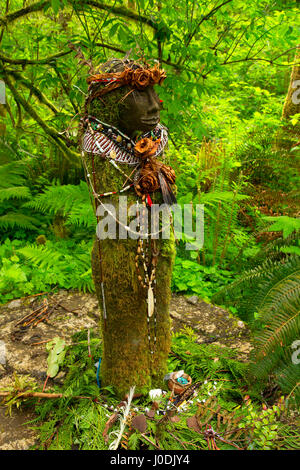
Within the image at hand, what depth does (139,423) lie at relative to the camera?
1.81 m

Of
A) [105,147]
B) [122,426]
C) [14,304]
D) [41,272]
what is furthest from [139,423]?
[41,272]

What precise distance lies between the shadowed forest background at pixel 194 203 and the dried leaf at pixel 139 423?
1cm

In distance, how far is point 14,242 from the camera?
4.33 m

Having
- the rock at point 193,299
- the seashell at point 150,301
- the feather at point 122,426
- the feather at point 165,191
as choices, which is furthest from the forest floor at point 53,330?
the feather at point 165,191

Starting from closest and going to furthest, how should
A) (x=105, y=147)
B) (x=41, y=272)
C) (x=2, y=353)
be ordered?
(x=105, y=147), (x=2, y=353), (x=41, y=272)

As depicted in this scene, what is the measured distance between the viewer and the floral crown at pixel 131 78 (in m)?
1.51

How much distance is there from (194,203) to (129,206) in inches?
95.4

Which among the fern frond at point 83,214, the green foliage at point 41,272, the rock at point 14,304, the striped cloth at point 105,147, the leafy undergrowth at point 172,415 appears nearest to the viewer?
the striped cloth at point 105,147

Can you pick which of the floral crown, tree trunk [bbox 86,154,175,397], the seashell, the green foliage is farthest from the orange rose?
the green foliage

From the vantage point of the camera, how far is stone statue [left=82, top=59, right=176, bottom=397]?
1601 mm

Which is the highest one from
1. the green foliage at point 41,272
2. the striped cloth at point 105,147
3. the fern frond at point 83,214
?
the striped cloth at point 105,147

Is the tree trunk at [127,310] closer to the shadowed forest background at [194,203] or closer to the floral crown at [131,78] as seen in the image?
the shadowed forest background at [194,203]

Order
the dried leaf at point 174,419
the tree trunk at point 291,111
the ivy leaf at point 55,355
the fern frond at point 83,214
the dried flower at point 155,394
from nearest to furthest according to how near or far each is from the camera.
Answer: the dried leaf at point 174,419, the dried flower at point 155,394, the ivy leaf at point 55,355, the fern frond at point 83,214, the tree trunk at point 291,111

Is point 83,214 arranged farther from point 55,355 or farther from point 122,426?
point 122,426
